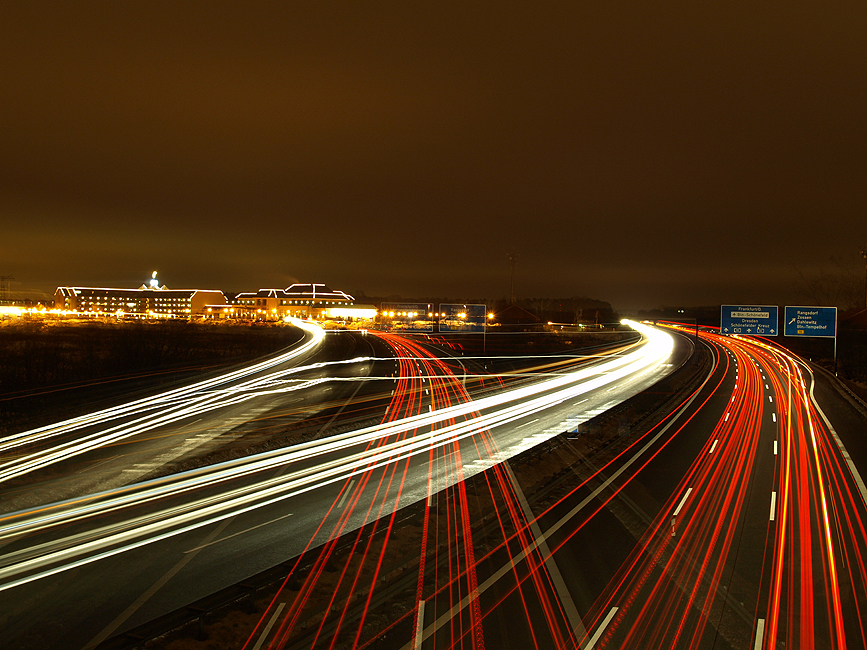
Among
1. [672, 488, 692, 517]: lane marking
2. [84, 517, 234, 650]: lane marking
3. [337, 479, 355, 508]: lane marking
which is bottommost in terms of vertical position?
[672, 488, 692, 517]: lane marking

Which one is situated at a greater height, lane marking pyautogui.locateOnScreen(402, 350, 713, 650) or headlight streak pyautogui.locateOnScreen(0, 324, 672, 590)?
headlight streak pyautogui.locateOnScreen(0, 324, 672, 590)

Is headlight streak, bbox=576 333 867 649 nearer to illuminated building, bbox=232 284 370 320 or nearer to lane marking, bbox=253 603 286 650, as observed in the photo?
lane marking, bbox=253 603 286 650

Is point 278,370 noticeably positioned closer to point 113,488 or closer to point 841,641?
point 113,488

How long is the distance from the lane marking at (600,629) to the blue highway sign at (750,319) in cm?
3372

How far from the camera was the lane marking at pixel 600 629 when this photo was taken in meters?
6.96

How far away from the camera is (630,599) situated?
809 centimetres

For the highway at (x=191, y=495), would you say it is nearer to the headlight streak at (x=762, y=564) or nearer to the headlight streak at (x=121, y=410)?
the headlight streak at (x=121, y=410)

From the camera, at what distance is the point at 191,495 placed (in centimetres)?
1212

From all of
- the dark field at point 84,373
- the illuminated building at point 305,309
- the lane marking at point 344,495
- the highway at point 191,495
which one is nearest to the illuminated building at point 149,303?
the illuminated building at point 305,309

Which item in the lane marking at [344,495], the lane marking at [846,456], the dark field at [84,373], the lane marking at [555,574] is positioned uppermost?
the dark field at [84,373]

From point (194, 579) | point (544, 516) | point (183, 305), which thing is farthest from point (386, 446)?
point (183, 305)

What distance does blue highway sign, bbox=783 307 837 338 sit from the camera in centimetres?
3694

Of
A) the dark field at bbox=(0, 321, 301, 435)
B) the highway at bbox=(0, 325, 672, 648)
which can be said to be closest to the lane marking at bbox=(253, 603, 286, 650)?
the highway at bbox=(0, 325, 672, 648)

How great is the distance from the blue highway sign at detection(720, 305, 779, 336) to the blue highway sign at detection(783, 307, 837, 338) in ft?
2.92
